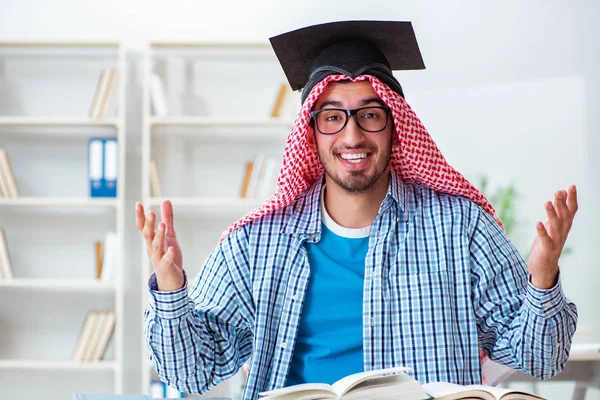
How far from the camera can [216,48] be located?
4.53m

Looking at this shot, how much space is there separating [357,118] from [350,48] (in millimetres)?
177

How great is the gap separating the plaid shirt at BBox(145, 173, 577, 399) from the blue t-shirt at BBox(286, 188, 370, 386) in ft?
0.12

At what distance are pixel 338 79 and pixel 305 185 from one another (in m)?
0.31

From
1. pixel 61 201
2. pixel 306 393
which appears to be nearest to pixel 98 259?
pixel 61 201

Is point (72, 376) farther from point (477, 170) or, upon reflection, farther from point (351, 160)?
point (351, 160)

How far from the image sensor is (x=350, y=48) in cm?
184

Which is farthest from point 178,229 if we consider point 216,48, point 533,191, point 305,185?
point 305,185

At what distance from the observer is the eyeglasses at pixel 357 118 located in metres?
1.82

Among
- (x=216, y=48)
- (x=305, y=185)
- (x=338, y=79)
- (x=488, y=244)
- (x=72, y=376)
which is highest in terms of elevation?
(x=216, y=48)

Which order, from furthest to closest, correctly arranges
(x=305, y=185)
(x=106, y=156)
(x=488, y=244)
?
(x=106, y=156) < (x=305, y=185) < (x=488, y=244)

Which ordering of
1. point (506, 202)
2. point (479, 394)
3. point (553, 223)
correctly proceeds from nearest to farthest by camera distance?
point (479, 394)
point (553, 223)
point (506, 202)

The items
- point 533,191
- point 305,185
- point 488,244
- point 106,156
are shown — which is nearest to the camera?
point 488,244

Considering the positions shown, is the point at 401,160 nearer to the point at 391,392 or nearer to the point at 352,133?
the point at 352,133

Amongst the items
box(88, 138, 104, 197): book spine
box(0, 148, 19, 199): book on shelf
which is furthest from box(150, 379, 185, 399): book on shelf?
box(0, 148, 19, 199): book on shelf
